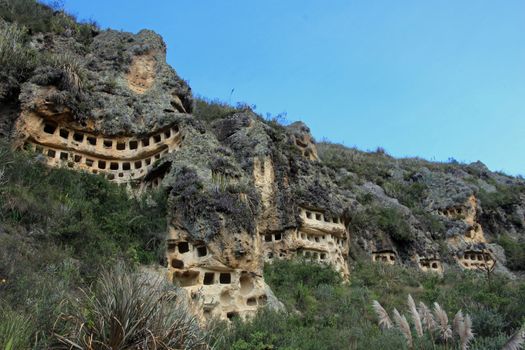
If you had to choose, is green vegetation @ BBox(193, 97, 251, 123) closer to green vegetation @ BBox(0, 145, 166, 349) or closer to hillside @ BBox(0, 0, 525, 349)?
hillside @ BBox(0, 0, 525, 349)

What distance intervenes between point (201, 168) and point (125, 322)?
24.5ft

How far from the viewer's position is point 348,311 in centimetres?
1407

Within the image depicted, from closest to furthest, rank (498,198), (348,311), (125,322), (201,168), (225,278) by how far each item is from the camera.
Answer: (125,322) → (225,278) → (348,311) → (201,168) → (498,198)

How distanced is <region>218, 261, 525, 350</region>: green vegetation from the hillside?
0.06m

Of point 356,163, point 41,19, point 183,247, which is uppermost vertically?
point 41,19

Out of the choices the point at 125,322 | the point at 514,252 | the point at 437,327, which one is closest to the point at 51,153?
the point at 125,322

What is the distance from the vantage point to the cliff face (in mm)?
13078

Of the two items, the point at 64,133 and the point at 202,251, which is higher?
the point at 64,133

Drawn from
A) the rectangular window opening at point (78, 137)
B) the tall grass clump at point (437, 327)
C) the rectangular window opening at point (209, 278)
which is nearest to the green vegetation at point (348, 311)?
the tall grass clump at point (437, 327)

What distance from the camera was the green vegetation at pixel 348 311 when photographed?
35.1 ft

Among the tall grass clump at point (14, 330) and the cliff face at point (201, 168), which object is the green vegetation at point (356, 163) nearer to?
the cliff face at point (201, 168)

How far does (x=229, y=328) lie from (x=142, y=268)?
8.99 ft

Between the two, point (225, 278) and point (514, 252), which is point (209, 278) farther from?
point (514, 252)

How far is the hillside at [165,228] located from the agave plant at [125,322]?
0.03m
